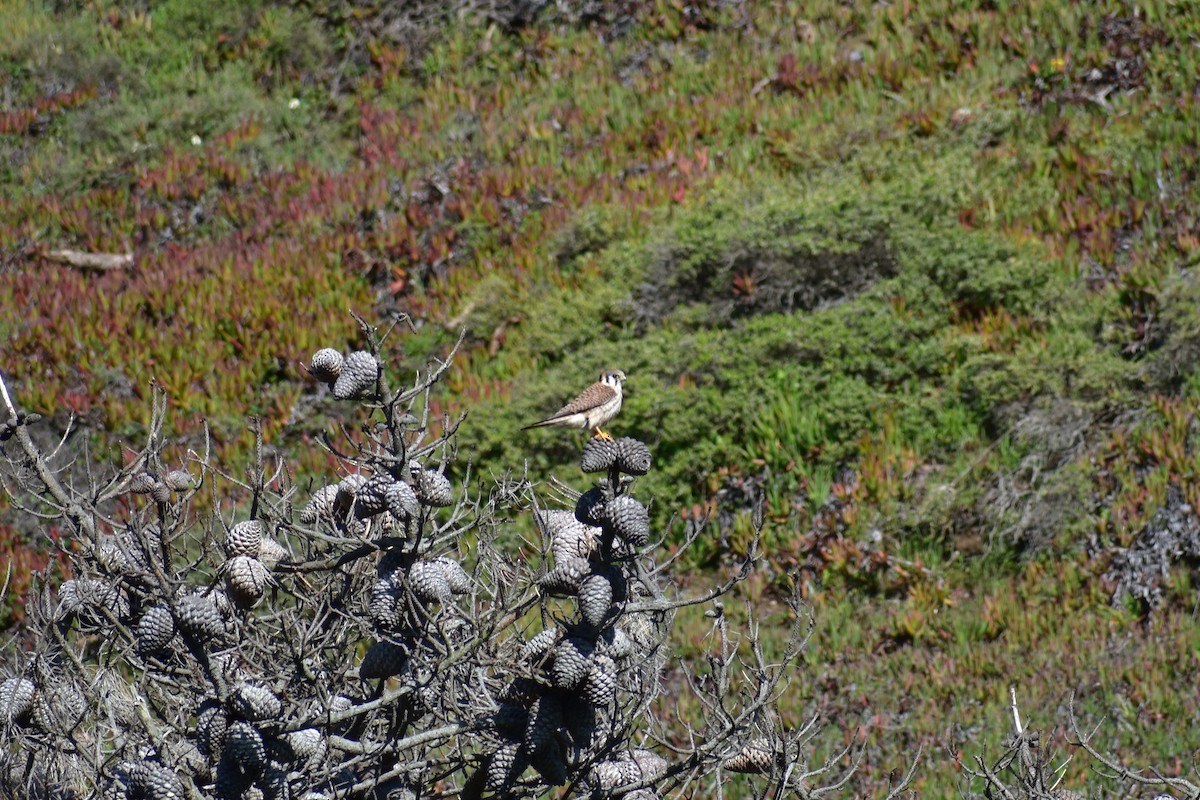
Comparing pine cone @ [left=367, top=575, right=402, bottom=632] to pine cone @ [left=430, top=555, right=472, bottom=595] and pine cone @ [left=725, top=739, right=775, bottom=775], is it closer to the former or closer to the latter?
pine cone @ [left=430, top=555, right=472, bottom=595]

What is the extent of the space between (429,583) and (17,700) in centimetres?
112

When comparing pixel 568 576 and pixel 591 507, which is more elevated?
pixel 591 507

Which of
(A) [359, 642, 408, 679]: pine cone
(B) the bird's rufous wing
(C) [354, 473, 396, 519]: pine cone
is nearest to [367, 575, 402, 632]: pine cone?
(A) [359, 642, 408, 679]: pine cone

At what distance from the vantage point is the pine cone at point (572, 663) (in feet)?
9.18

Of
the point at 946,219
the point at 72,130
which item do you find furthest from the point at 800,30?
the point at 72,130

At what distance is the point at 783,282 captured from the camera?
31.6 feet

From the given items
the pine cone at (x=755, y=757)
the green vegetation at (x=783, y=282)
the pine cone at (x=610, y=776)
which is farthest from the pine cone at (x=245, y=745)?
the green vegetation at (x=783, y=282)

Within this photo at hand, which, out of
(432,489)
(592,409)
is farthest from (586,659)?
(592,409)

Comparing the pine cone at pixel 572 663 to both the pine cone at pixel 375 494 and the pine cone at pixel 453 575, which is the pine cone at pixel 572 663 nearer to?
the pine cone at pixel 453 575

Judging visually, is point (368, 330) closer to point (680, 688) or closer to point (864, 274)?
point (680, 688)

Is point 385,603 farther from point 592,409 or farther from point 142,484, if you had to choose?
point 592,409

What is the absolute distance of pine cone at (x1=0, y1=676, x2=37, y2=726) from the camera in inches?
127

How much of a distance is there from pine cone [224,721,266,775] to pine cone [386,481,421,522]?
0.55m

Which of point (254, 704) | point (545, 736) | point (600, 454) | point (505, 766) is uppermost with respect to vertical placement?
point (600, 454)
